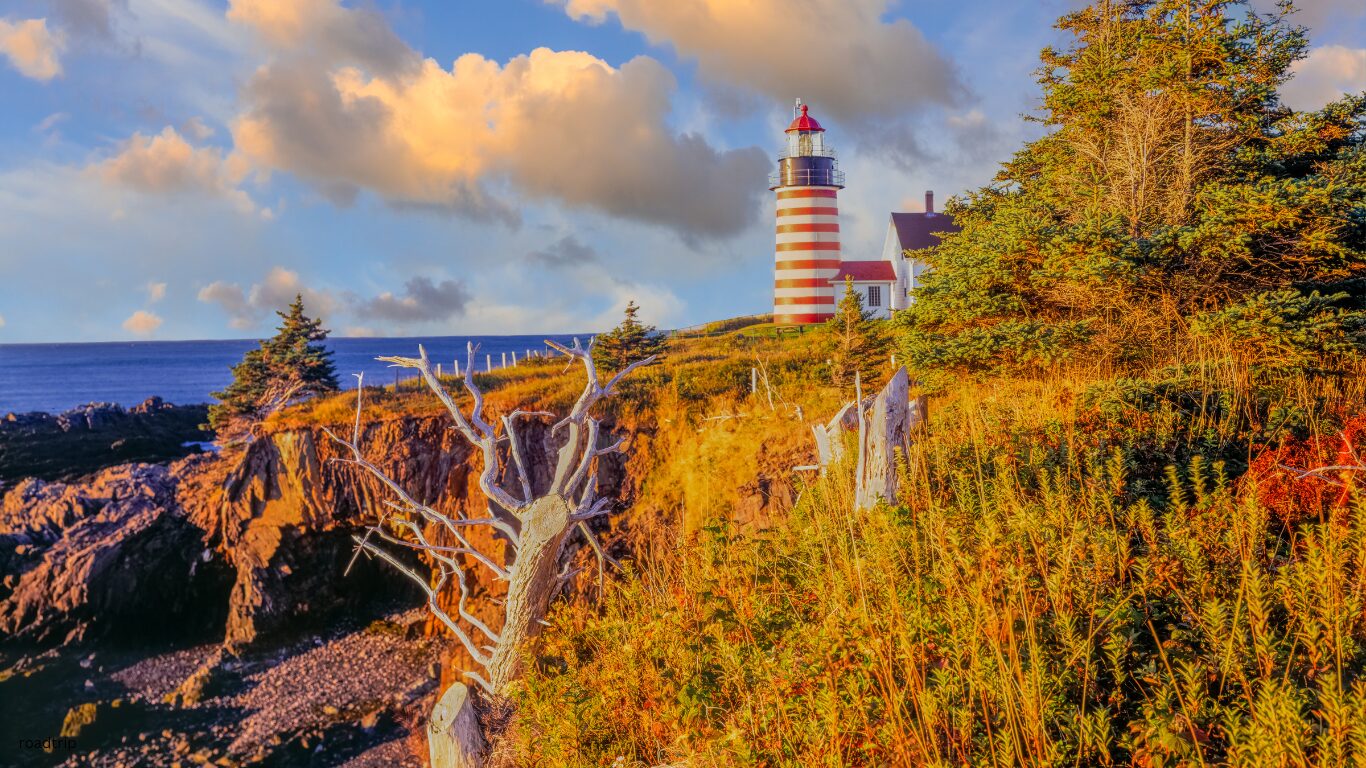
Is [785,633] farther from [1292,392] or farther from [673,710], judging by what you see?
[1292,392]

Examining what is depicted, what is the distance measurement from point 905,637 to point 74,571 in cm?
2266

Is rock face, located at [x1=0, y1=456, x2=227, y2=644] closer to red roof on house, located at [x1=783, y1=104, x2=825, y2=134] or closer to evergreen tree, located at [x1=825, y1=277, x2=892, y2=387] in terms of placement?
evergreen tree, located at [x1=825, y1=277, x2=892, y2=387]

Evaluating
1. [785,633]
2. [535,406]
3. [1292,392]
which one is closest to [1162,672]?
[785,633]

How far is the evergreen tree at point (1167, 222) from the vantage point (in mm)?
10266

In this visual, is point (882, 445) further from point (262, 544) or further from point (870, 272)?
point (870, 272)

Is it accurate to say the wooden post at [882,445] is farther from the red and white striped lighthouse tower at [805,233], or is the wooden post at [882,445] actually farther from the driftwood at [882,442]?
the red and white striped lighthouse tower at [805,233]

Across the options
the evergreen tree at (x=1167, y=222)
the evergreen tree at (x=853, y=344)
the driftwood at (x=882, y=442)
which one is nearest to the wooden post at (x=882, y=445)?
the driftwood at (x=882, y=442)

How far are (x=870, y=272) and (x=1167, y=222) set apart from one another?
3194 cm

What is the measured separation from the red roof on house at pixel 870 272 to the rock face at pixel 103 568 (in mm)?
32865

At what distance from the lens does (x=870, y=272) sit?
142ft

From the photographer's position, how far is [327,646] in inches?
680

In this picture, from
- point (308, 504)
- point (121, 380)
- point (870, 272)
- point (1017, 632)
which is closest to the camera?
point (1017, 632)

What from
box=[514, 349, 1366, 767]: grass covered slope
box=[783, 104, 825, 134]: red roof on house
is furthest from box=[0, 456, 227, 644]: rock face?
box=[783, 104, 825, 134]: red roof on house

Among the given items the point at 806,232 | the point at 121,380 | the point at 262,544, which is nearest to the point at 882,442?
the point at 262,544
